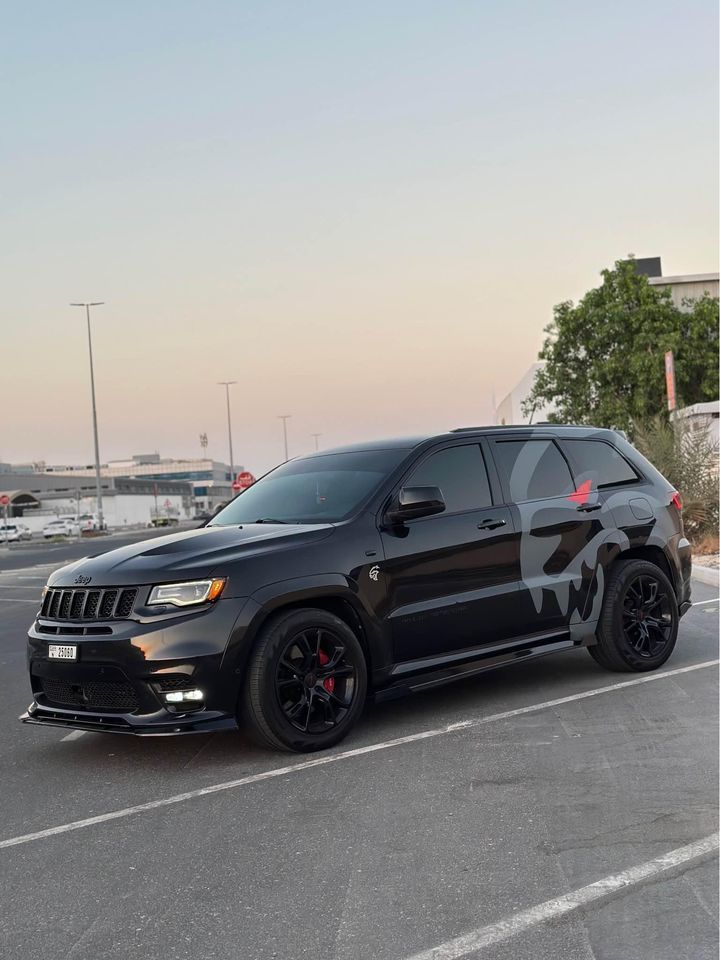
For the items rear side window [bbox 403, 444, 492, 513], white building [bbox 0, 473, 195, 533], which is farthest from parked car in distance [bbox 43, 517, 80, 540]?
rear side window [bbox 403, 444, 492, 513]

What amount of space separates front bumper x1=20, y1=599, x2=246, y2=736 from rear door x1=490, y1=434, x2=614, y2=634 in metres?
2.22

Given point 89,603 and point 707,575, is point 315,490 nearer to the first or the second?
point 89,603

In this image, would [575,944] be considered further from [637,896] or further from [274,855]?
[274,855]

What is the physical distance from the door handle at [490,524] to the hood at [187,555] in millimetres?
1112

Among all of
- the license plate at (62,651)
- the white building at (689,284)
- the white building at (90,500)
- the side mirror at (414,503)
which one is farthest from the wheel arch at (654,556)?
the white building at (90,500)

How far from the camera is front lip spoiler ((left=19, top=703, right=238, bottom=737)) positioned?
5.71 meters

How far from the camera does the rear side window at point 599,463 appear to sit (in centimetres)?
796

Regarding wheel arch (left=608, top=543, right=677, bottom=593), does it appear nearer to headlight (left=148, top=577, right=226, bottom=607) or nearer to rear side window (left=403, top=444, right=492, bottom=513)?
rear side window (left=403, top=444, right=492, bottom=513)

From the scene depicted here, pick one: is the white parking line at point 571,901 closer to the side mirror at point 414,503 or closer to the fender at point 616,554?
the side mirror at point 414,503

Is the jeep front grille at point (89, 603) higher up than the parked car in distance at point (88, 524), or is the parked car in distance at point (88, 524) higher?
the jeep front grille at point (89, 603)

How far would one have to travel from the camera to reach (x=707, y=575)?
14219 millimetres

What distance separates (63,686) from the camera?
19.9ft

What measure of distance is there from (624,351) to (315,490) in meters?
30.7

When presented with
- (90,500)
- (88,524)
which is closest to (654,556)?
(88,524)
